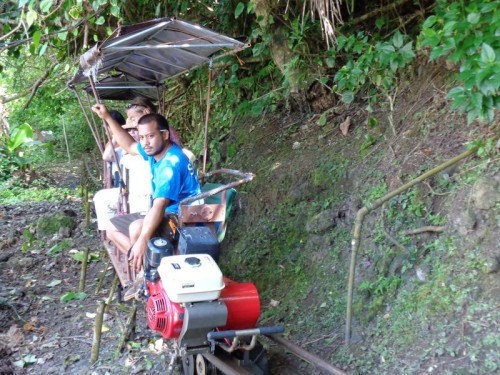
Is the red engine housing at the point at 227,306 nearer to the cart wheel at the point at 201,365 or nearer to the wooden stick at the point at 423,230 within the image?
the cart wheel at the point at 201,365

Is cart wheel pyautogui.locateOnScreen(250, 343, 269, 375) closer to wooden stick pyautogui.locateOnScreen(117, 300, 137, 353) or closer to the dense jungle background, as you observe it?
the dense jungle background

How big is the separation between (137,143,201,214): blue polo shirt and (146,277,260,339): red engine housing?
2.33 feet

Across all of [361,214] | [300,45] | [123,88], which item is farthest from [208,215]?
[123,88]

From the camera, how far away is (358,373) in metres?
3.63

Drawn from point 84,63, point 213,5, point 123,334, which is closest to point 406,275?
point 123,334

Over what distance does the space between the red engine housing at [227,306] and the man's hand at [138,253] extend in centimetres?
38

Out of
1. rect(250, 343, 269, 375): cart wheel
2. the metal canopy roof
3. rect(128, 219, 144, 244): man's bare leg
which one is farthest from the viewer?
rect(128, 219, 144, 244): man's bare leg

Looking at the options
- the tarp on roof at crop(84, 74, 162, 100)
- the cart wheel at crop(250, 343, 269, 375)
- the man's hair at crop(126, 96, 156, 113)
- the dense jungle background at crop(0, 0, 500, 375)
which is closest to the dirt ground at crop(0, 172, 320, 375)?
the dense jungle background at crop(0, 0, 500, 375)

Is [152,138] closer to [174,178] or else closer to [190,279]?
[174,178]

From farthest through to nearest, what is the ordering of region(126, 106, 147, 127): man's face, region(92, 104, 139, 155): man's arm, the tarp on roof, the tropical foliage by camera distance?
the tarp on roof → region(126, 106, 147, 127): man's face → region(92, 104, 139, 155): man's arm → the tropical foliage

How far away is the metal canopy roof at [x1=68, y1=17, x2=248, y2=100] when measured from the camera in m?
4.27

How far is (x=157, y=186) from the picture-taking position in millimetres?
4223

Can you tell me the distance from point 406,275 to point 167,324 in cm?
171

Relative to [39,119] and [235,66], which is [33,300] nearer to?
[235,66]
